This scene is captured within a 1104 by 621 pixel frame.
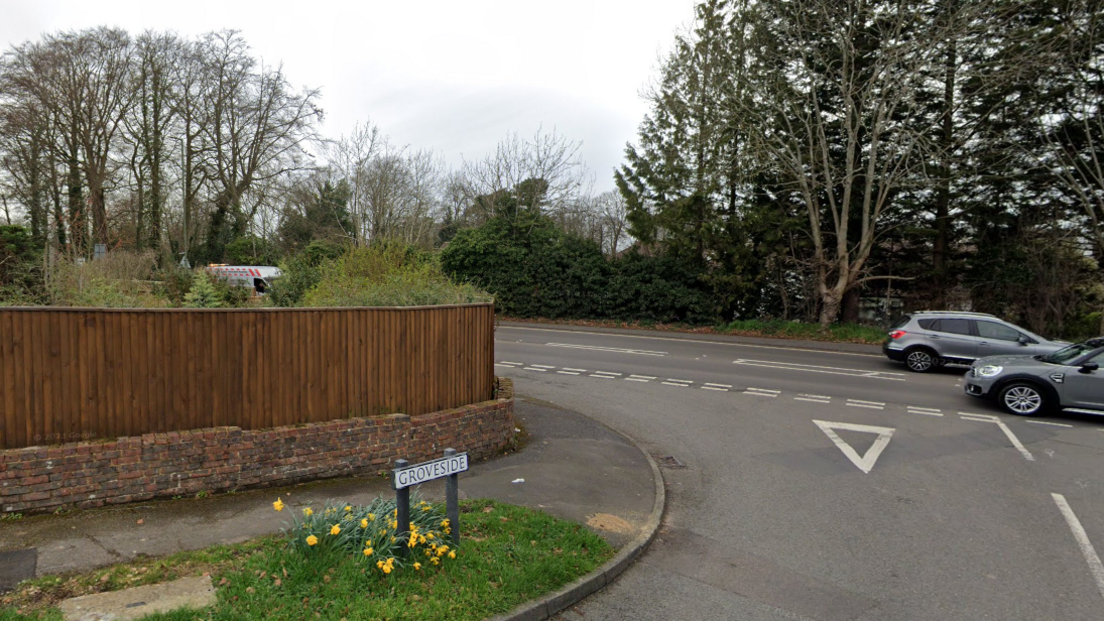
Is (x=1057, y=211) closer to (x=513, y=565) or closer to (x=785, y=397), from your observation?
(x=785, y=397)

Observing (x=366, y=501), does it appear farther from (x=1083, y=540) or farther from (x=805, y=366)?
(x=805, y=366)

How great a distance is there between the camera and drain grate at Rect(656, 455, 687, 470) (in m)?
8.06

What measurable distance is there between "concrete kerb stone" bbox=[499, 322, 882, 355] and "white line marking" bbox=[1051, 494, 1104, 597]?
43.6ft

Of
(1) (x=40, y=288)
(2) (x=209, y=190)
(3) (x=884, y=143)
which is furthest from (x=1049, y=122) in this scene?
(2) (x=209, y=190)

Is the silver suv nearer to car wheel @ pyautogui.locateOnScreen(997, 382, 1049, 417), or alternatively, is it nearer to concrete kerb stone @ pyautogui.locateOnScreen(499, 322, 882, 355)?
concrete kerb stone @ pyautogui.locateOnScreen(499, 322, 882, 355)

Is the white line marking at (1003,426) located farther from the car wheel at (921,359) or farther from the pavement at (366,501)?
the pavement at (366,501)

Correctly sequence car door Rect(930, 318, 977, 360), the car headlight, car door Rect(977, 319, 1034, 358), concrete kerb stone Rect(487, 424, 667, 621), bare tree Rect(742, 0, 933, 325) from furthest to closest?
1. bare tree Rect(742, 0, 933, 325)
2. car door Rect(930, 318, 977, 360)
3. car door Rect(977, 319, 1034, 358)
4. the car headlight
5. concrete kerb stone Rect(487, 424, 667, 621)

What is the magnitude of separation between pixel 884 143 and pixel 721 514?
791 inches

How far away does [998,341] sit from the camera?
14.8 meters

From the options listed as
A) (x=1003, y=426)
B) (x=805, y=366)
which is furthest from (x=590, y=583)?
(x=805, y=366)

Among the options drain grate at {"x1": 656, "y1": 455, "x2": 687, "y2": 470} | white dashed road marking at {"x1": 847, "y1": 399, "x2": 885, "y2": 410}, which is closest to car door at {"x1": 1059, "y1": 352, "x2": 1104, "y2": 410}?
white dashed road marking at {"x1": 847, "y1": 399, "x2": 885, "y2": 410}

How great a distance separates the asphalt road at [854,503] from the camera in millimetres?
4664

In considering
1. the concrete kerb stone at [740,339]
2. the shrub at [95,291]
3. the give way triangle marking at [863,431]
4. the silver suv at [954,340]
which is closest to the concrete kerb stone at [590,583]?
the give way triangle marking at [863,431]

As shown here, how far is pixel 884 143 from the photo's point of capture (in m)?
21.9
